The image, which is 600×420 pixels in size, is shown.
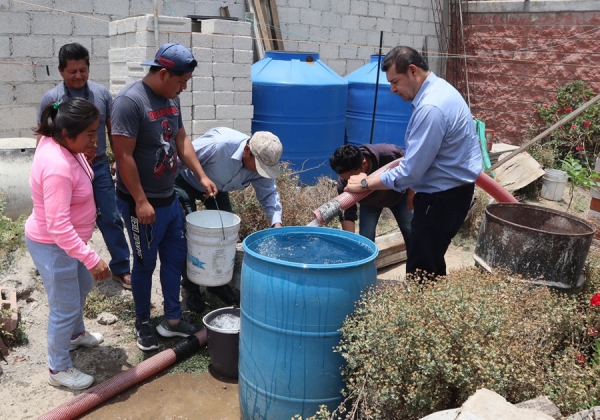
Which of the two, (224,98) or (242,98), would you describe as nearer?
(224,98)

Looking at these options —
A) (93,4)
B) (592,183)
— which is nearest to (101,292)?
(93,4)

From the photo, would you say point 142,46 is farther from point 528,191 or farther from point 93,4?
point 528,191

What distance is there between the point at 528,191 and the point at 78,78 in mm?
6469

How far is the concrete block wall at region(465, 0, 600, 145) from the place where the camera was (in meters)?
9.40

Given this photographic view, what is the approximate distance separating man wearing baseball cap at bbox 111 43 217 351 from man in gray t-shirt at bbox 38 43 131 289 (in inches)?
30.0

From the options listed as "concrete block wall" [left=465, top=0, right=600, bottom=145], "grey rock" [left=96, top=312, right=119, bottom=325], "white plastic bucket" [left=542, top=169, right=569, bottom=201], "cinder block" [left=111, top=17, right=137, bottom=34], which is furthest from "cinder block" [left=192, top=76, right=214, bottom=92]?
"concrete block wall" [left=465, top=0, right=600, bottom=145]

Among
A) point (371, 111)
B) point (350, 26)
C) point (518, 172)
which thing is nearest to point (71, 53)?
point (371, 111)

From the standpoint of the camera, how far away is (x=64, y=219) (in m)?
2.72

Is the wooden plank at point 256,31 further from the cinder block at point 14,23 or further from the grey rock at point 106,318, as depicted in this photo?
the grey rock at point 106,318

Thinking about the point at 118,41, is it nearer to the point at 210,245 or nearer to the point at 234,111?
the point at 234,111

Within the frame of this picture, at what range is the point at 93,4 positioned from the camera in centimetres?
605

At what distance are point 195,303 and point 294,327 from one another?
172 centimetres

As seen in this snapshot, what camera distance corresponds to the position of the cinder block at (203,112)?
5746mm

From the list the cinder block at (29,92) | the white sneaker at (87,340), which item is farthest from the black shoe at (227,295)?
the cinder block at (29,92)
